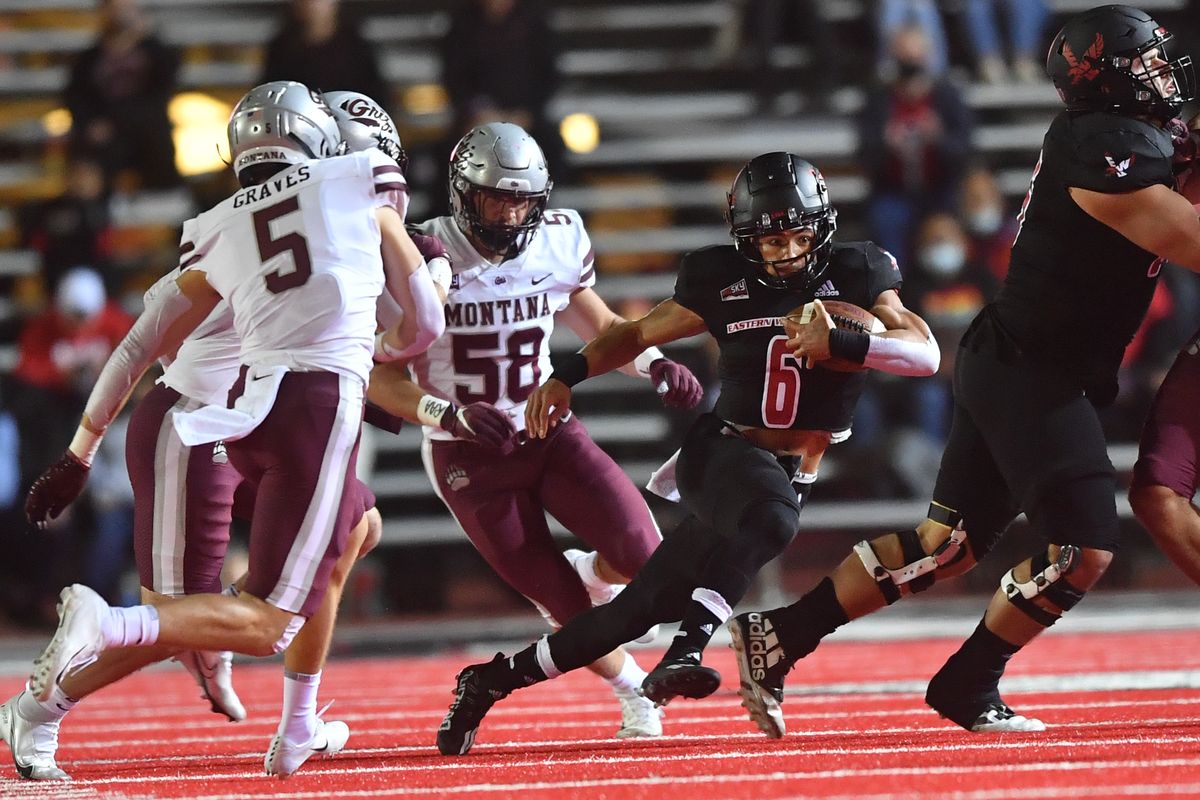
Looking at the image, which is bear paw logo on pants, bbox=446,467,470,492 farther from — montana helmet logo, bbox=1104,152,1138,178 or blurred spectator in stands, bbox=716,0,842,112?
blurred spectator in stands, bbox=716,0,842,112

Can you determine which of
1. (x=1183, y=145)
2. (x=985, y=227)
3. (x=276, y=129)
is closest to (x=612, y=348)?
(x=276, y=129)

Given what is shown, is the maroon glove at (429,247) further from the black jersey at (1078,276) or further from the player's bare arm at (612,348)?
the black jersey at (1078,276)

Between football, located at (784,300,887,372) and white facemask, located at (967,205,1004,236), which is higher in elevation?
football, located at (784,300,887,372)

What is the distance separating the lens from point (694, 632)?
417cm

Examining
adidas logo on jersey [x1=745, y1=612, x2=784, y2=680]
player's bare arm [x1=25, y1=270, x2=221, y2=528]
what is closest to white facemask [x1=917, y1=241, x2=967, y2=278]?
adidas logo on jersey [x1=745, y1=612, x2=784, y2=680]

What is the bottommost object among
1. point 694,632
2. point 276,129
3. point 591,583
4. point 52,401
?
point 52,401

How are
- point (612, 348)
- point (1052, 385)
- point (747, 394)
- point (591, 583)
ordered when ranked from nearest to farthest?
point (1052, 385) → point (747, 394) → point (612, 348) → point (591, 583)

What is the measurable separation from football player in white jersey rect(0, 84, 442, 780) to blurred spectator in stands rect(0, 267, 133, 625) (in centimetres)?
478

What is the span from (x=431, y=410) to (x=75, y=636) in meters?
1.32

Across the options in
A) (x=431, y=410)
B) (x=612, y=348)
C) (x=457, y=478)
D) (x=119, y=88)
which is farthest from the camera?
(x=119, y=88)

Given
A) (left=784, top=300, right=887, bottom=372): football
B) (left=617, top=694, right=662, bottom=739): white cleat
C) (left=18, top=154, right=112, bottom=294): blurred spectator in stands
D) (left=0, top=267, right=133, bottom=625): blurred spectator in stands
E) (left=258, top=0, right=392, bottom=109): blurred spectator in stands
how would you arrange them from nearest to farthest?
(left=784, top=300, right=887, bottom=372): football, (left=617, top=694, right=662, bottom=739): white cleat, (left=0, top=267, right=133, bottom=625): blurred spectator in stands, (left=258, top=0, right=392, bottom=109): blurred spectator in stands, (left=18, top=154, right=112, bottom=294): blurred spectator in stands

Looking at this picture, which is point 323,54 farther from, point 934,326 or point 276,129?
point 276,129

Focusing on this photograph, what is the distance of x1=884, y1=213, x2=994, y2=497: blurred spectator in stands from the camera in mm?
9648

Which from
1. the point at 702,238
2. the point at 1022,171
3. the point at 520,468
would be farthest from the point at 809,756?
the point at 1022,171
